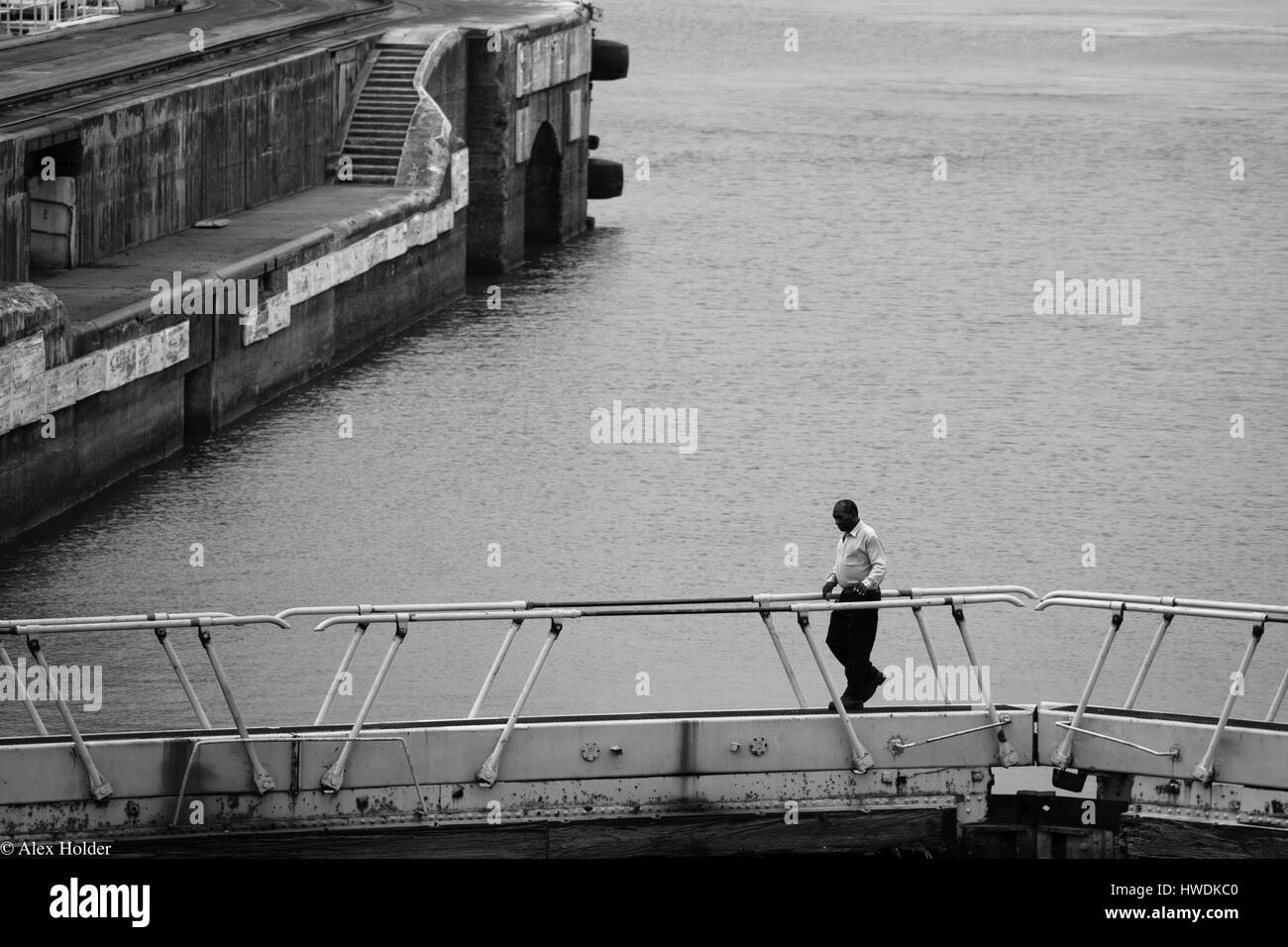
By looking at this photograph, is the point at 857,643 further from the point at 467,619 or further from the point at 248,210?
the point at 248,210

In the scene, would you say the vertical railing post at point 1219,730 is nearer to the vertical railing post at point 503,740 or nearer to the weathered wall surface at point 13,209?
the vertical railing post at point 503,740

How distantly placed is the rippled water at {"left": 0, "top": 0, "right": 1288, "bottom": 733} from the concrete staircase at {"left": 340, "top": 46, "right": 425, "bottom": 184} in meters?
3.19

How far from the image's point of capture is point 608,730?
14367mm

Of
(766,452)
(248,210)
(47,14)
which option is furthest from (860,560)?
(47,14)

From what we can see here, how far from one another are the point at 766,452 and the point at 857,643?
16634 mm

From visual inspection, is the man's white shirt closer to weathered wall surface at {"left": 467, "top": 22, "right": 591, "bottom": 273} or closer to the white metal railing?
the white metal railing

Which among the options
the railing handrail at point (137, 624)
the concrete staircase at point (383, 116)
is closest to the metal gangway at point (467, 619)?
the railing handrail at point (137, 624)

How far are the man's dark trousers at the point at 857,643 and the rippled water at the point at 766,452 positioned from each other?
240 inches

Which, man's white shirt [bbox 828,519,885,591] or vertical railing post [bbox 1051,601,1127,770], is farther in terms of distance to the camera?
man's white shirt [bbox 828,519,885,591]

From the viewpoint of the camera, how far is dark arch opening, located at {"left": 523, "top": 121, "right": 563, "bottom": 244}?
49.9 metres

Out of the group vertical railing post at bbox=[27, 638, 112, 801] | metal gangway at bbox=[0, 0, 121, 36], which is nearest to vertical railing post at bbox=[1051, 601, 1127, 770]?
vertical railing post at bbox=[27, 638, 112, 801]

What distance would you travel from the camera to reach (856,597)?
15375mm

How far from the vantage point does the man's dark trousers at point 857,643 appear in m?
15.2
